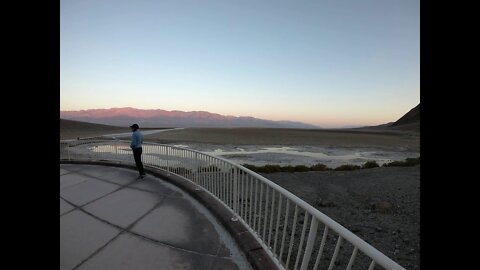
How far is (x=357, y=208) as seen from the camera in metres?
10.0

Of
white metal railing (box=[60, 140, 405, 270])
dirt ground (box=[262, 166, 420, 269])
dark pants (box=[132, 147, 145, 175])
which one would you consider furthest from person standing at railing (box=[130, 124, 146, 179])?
dirt ground (box=[262, 166, 420, 269])

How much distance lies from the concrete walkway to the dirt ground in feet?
13.7

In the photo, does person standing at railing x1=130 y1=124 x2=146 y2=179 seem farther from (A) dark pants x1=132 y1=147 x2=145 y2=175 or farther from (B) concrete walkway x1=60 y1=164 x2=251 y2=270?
(B) concrete walkway x1=60 y1=164 x2=251 y2=270

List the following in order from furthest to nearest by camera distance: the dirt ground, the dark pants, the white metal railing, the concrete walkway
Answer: the dark pants, the dirt ground, the concrete walkway, the white metal railing

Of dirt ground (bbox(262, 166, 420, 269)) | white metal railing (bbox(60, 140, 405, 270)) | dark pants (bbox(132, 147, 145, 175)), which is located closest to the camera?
white metal railing (bbox(60, 140, 405, 270))

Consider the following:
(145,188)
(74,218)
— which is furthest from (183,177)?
(74,218)

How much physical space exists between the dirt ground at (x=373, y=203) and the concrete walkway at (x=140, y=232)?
4174mm

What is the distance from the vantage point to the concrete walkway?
3648 millimetres

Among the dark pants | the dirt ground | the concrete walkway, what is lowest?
the dirt ground

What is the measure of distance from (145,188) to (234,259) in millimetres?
4223

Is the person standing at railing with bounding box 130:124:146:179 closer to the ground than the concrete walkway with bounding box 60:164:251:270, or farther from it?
farther from it

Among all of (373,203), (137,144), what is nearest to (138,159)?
(137,144)

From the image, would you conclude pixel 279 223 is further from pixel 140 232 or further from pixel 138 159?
pixel 138 159
